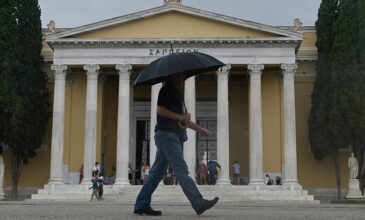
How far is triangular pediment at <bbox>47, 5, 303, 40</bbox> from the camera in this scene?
26266mm

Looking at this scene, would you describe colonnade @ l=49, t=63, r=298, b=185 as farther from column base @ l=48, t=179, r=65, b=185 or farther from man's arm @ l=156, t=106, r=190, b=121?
man's arm @ l=156, t=106, r=190, b=121

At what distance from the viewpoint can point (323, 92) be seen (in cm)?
2712

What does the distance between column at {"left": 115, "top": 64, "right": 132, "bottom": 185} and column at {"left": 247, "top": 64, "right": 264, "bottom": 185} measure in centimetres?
635

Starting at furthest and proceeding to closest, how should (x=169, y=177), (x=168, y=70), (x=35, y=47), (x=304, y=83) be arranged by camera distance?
(x=304, y=83)
(x=35, y=47)
(x=169, y=177)
(x=168, y=70)

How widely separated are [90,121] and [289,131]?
33.6 ft

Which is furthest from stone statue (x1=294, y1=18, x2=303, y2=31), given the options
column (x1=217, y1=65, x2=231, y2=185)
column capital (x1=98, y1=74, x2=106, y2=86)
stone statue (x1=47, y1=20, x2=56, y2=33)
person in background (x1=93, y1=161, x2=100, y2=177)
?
stone statue (x1=47, y1=20, x2=56, y2=33)

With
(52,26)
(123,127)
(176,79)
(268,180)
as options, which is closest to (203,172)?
(268,180)

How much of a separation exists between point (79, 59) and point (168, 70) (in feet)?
64.3

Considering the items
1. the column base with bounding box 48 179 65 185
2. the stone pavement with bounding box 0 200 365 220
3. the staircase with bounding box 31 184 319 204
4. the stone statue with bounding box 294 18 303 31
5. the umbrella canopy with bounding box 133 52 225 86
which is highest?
the stone statue with bounding box 294 18 303 31

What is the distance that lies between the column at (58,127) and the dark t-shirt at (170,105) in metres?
18.9

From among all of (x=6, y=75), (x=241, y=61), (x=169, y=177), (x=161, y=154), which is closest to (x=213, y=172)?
(x=169, y=177)

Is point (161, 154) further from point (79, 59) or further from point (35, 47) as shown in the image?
point (35, 47)

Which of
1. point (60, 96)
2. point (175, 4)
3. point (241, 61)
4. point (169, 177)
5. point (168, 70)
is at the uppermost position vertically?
point (175, 4)

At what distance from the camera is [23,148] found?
27.0m
